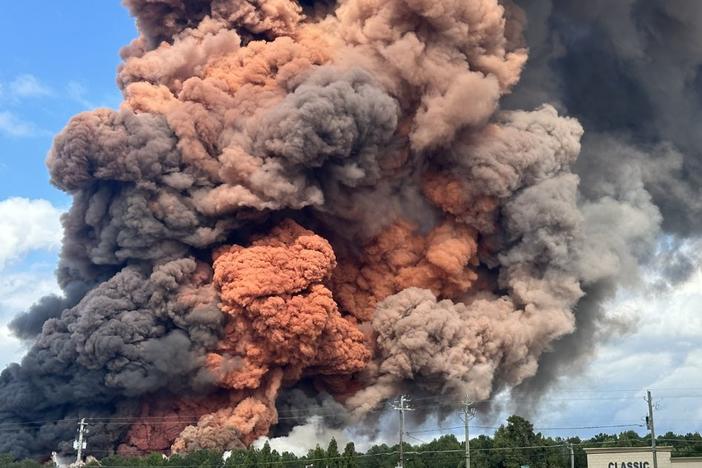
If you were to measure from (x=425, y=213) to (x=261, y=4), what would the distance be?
41.9ft

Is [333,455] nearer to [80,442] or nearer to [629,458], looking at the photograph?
[80,442]

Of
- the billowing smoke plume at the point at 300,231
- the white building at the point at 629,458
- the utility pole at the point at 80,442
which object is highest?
the billowing smoke plume at the point at 300,231

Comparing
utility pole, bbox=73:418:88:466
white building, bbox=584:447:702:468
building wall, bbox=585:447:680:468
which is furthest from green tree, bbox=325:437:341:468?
building wall, bbox=585:447:680:468

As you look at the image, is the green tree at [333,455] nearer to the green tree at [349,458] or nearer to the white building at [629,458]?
the green tree at [349,458]

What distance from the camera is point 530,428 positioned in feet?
164

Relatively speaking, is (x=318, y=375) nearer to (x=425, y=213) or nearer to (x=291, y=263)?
(x=291, y=263)

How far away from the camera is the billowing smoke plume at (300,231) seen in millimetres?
39938

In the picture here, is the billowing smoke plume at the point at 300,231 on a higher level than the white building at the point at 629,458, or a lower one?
higher

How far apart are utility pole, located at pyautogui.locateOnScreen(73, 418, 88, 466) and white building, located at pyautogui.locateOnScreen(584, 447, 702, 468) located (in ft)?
75.2

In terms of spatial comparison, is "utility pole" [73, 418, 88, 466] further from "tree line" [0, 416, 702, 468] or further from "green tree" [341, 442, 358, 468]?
"green tree" [341, 442, 358, 468]

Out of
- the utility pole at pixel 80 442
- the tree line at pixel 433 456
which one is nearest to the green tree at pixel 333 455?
the tree line at pixel 433 456

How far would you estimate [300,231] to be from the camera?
42.1m

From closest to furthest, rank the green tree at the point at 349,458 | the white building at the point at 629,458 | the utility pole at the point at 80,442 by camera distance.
Result: the utility pole at the point at 80,442 → the green tree at the point at 349,458 → the white building at the point at 629,458

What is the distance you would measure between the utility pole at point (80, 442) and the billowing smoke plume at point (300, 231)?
3.95ft
